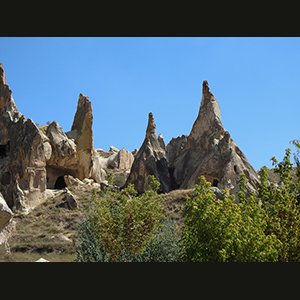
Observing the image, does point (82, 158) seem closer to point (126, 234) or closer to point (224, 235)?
point (126, 234)

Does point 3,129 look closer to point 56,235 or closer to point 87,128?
point 87,128

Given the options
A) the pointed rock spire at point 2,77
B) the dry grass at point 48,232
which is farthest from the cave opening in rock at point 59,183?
the pointed rock spire at point 2,77

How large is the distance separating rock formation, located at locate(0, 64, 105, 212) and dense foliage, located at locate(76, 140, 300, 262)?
55.4 feet

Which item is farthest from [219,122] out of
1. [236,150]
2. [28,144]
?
[28,144]

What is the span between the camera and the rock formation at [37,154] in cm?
2645

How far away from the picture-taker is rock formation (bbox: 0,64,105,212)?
86.8 feet

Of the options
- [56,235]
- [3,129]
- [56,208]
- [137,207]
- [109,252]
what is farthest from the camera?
[3,129]

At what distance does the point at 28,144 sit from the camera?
90.2 feet

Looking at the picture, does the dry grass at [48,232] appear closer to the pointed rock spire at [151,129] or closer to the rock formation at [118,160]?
the pointed rock spire at [151,129]

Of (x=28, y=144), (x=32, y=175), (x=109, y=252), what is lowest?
(x=109, y=252)

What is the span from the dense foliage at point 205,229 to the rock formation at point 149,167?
20.4 meters

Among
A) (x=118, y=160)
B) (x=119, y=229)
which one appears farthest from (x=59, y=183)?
(x=119, y=229)

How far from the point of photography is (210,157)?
97.7 feet

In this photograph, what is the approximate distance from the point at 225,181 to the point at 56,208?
37.2ft
